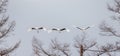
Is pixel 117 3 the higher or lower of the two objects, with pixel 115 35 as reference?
higher

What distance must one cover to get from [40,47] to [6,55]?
8160 millimetres

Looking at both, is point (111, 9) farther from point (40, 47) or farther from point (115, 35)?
point (40, 47)

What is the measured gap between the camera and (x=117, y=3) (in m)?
18.0

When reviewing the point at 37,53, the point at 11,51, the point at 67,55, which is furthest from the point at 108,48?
the point at 37,53

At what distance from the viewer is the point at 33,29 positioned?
81.7ft

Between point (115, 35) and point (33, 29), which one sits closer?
point (115, 35)

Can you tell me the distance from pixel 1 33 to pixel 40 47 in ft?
27.8

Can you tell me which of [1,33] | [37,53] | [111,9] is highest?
[111,9]

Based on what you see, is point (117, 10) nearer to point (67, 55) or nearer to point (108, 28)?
point (108, 28)

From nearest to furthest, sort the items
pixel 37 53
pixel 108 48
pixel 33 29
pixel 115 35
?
pixel 115 35 < pixel 108 48 < pixel 33 29 < pixel 37 53

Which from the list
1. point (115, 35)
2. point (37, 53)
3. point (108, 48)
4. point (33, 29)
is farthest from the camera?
point (37, 53)


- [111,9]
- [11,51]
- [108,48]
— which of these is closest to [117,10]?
[111,9]

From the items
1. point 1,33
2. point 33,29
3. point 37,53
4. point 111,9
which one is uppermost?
point 111,9

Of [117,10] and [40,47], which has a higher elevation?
[117,10]
